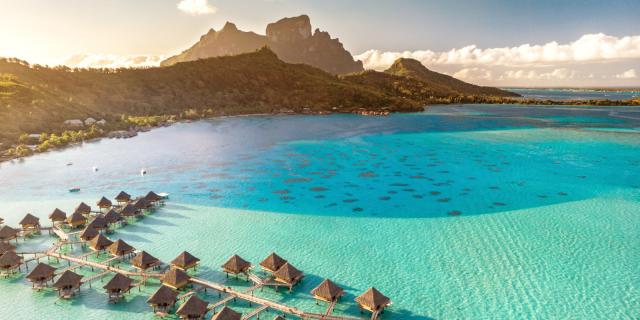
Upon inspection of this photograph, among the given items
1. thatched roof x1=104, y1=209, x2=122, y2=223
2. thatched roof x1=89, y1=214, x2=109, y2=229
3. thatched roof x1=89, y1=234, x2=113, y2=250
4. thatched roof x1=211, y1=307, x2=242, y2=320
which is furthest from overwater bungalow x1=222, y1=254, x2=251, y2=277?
thatched roof x1=104, y1=209, x2=122, y2=223

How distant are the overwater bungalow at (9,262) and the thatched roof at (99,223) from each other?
4562 mm

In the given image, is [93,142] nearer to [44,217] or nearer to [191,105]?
[44,217]

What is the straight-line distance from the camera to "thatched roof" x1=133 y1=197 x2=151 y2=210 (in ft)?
91.2

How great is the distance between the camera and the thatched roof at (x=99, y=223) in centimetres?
2415

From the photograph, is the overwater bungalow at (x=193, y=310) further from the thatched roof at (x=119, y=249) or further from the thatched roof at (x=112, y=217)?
the thatched roof at (x=112, y=217)

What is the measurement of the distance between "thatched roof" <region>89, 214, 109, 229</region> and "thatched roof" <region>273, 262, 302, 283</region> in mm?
13578

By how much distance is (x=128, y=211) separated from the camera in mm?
26625

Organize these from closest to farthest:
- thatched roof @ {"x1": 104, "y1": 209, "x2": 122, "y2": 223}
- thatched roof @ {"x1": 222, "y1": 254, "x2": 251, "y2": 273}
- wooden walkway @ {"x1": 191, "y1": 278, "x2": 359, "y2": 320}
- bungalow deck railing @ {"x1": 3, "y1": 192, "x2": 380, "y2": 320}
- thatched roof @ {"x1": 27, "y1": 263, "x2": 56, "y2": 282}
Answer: wooden walkway @ {"x1": 191, "y1": 278, "x2": 359, "y2": 320}, bungalow deck railing @ {"x1": 3, "y1": 192, "x2": 380, "y2": 320}, thatched roof @ {"x1": 27, "y1": 263, "x2": 56, "y2": 282}, thatched roof @ {"x1": 222, "y1": 254, "x2": 251, "y2": 273}, thatched roof @ {"x1": 104, "y1": 209, "x2": 122, "y2": 223}

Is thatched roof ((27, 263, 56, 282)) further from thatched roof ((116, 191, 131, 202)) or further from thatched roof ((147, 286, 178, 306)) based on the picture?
thatched roof ((116, 191, 131, 202))

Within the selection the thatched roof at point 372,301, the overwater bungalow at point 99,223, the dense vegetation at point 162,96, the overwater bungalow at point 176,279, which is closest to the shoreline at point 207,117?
the dense vegetation at point 162,96

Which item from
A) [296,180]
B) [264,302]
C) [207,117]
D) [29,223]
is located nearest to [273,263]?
[264,302]

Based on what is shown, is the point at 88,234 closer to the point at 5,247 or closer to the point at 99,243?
the point at 99,243

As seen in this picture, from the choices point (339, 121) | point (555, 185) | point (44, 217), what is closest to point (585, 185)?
point (555, 185)

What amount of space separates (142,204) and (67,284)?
1102cm
